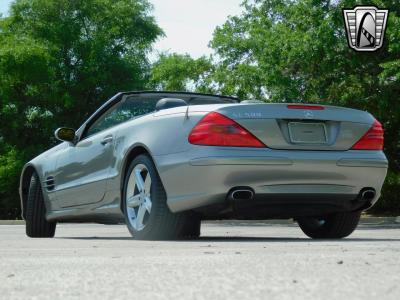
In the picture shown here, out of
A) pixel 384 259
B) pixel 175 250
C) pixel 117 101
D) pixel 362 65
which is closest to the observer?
pixel 384 259

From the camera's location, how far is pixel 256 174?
7.11 m

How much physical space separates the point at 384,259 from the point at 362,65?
20.0 m

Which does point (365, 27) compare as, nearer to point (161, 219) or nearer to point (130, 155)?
point (130, 155)

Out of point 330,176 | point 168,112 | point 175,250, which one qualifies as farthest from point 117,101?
point 175,250

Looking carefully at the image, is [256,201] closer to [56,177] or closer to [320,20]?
[56,177]

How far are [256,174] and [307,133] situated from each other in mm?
642

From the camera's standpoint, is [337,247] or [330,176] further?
[330,176]

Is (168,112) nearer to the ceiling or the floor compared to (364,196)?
nearer to the ceiling

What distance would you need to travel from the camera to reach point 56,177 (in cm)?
929

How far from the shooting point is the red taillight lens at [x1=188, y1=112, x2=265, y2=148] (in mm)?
7102

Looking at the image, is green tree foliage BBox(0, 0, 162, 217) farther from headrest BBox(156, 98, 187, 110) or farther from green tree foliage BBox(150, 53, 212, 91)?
headrest BBox(156, 98, 187, 110)

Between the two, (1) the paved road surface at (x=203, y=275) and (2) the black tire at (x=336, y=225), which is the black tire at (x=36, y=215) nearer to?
(2) the black tire at (x=336, y=225)

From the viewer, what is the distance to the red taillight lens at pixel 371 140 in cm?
766

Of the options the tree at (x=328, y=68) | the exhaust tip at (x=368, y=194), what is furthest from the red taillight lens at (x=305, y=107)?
the tree at (x=328, y=68)
